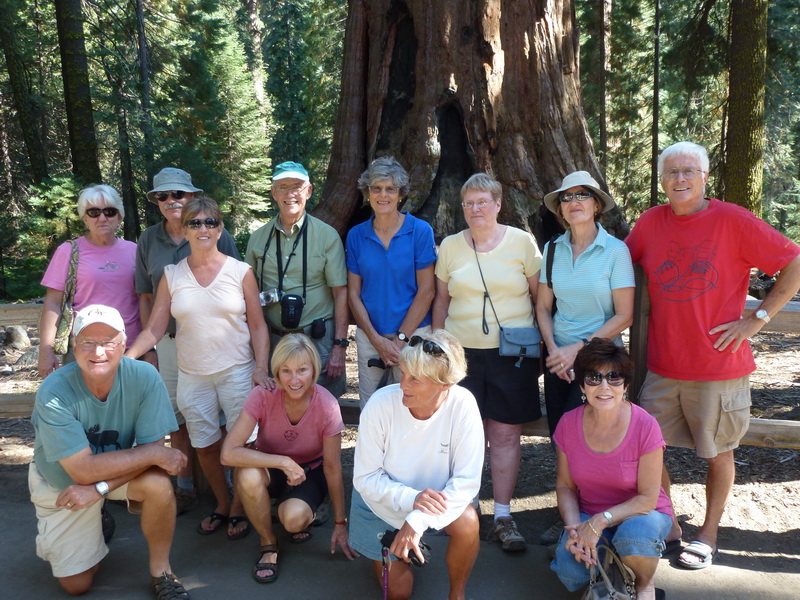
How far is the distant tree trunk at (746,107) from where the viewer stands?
720 centimetres

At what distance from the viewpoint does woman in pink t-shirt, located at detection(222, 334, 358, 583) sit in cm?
319

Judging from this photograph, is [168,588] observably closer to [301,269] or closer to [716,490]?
[301,269]

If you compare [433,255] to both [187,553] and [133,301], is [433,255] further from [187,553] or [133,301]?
[187,553]

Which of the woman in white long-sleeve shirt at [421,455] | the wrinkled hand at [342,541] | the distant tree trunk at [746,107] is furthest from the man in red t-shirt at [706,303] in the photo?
the distant tree trunk at [746,107]

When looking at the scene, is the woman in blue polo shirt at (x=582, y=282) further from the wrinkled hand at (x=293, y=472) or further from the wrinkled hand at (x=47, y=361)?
the wrinkled hand at (x=47, y=361)

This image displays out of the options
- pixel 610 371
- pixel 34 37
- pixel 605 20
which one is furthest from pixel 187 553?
pixel 34 37

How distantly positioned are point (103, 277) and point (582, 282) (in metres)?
2.70

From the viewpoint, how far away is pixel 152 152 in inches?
482

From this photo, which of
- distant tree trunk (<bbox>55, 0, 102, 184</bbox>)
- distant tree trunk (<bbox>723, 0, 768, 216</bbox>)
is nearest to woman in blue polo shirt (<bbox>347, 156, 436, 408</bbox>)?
distant tree trunk (<bbox>723, 0, 768, 216</bbox>)

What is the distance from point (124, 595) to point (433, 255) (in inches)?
89.8

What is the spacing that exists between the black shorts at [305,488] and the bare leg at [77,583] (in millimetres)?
924

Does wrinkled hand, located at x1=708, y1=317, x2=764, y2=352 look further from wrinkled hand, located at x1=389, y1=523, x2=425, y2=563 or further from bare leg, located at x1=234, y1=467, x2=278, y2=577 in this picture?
bare leg, located at x1=234, y1=467, x2=278, y2=577

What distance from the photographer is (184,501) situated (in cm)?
397

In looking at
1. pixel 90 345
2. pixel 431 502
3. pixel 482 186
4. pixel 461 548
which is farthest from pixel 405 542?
pixel 482 186
